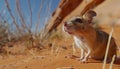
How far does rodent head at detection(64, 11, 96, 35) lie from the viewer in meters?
4.54

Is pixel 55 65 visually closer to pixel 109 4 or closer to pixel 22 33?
pixel 22 33

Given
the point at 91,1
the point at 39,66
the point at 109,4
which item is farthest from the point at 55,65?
the point at 91,1

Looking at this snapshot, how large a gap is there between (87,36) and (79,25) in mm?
219

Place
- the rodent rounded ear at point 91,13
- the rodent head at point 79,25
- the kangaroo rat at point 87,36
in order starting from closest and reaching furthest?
the rodent head at point 79,25 → the kangaroo rat at point 87,36 → the rodent rounded ear at point 91,13

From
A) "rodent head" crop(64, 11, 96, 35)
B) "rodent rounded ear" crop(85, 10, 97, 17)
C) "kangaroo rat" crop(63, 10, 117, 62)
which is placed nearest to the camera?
"rodent head" crop(64, 11, 96, 35)

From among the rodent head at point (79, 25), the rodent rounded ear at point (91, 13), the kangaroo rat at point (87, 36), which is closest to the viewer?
the rodent head at point (79, 25)

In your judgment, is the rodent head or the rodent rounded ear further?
the rodent rounded ear

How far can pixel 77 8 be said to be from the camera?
21.0m

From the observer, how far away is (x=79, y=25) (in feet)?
15.5

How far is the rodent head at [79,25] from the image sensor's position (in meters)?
4.54

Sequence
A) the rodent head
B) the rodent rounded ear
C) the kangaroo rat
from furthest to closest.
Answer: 1. the rodent rounded ear
2. the kangaroo rat
3. the rodent head

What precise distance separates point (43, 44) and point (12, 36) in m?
1.60

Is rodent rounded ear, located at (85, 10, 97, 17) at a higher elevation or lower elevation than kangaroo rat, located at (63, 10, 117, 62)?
higher

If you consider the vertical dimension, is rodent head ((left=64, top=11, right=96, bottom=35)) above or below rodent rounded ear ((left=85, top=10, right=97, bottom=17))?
below
